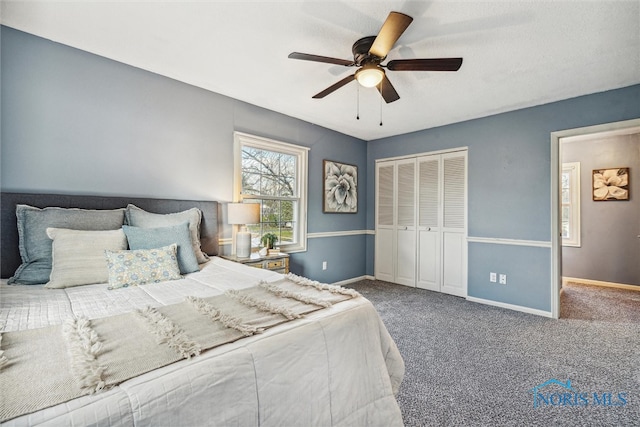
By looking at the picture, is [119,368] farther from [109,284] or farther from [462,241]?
[462,241]

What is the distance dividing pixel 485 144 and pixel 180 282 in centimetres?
401

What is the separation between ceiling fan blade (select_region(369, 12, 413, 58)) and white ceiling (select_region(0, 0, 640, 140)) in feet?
0.77

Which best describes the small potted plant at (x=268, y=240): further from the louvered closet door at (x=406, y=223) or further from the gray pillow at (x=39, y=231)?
the louvered closet door at (x=406, y=223)

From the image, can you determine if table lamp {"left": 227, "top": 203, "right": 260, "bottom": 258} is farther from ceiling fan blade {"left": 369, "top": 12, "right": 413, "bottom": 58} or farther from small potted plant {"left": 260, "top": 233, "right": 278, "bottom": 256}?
ceiling fan blade {"left": 369, "top": 12, "right": 413, "bottom": 58}

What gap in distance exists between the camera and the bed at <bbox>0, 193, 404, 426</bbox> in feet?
2.57

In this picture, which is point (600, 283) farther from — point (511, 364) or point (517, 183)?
point (511, 364)

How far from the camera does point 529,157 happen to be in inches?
140

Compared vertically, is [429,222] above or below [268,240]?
above

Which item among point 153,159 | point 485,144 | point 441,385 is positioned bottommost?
point 441,385

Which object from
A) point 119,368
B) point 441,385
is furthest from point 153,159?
point 441,385

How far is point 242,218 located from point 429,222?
288cm

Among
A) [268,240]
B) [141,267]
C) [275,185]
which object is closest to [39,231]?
[141,267]

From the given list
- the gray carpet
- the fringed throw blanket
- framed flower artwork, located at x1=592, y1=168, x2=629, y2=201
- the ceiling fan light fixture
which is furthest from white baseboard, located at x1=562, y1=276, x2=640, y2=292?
the fringed throw blanket

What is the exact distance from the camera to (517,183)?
12.0 ft
